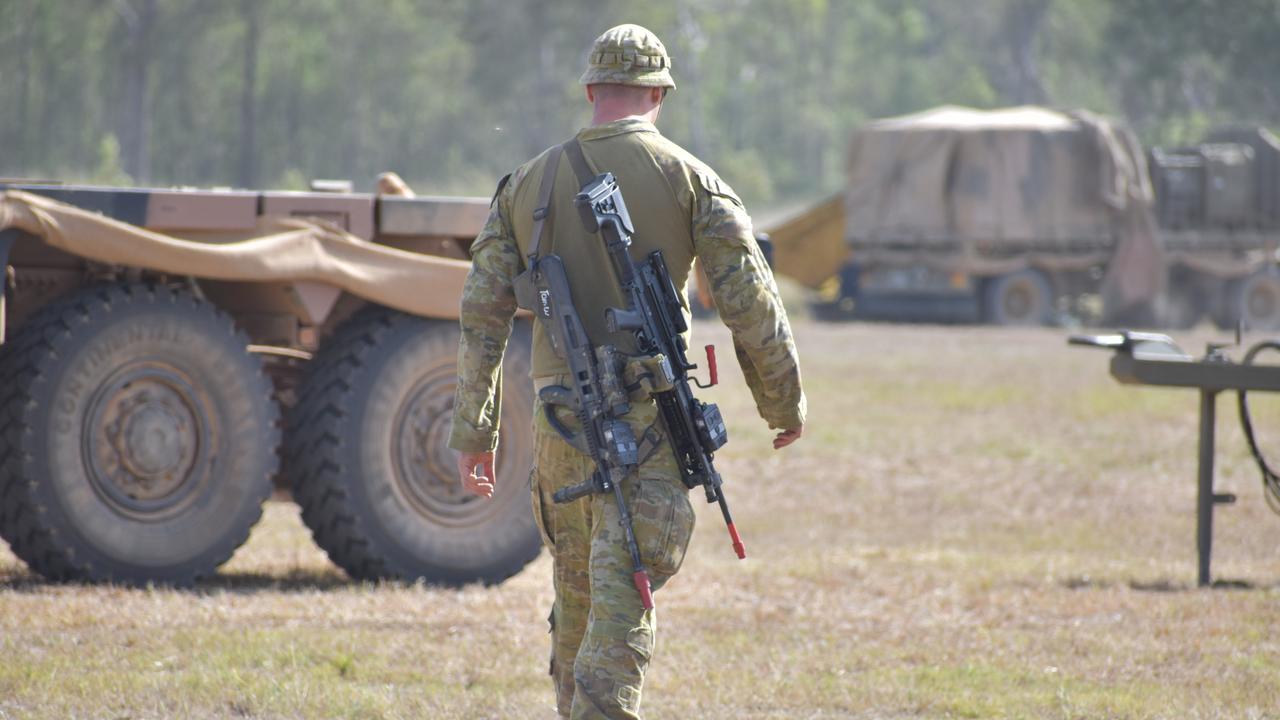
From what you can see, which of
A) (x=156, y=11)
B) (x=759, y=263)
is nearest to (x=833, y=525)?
(x=759, y=263)

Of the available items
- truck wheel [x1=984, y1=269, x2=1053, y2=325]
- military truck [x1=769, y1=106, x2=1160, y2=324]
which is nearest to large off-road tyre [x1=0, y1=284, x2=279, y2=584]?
military truck [x1=769, y1=106, x2=1160, y2=324]

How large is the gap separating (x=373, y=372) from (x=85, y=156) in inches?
2197

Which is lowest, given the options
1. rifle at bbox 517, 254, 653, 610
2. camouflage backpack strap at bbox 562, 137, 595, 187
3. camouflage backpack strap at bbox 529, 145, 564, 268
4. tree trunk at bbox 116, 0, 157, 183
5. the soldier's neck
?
rifle at bbox 517, 254, 653, 610

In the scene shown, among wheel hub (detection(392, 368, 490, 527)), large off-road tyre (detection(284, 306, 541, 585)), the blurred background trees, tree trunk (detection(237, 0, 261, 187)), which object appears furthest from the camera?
tree trunk (detection(237, 0, 261, 187))

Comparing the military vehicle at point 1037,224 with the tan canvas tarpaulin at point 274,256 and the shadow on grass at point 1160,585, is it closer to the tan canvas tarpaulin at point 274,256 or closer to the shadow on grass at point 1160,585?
the shadow on grass at point 1160,585

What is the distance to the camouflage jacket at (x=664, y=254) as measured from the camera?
4.92m

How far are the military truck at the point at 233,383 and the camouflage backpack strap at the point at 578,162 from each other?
9.82 ft

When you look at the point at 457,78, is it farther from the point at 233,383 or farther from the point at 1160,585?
the point at 233,383

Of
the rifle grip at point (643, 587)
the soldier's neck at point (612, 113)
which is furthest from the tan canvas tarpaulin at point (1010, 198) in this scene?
the rifle grip at point (643, 587)

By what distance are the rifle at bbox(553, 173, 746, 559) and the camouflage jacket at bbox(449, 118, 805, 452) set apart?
0.25 feet

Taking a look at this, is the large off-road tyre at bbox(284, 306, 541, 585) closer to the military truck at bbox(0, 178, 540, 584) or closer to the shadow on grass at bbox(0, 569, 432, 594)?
the military truck at bbox(0, 178, 540, 584)

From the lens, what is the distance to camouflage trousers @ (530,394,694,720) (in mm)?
4676

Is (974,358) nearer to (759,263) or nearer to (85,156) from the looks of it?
(759,263)

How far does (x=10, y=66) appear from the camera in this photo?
58.7 m
